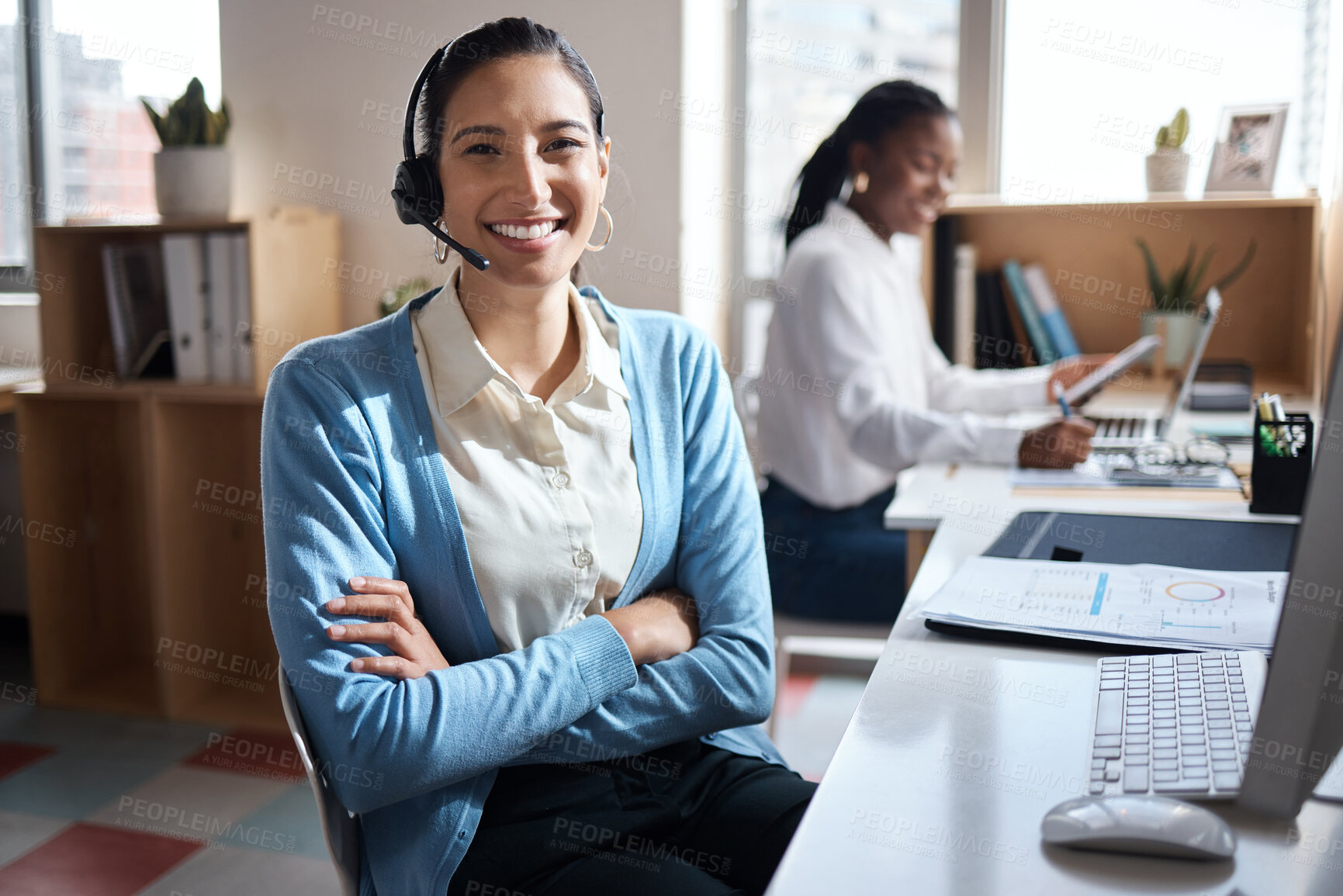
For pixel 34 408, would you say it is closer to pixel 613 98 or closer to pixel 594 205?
pixel 613 98

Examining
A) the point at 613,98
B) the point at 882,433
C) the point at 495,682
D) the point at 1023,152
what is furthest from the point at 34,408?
the point at 1023,152

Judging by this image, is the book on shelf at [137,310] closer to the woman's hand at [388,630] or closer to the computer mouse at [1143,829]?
the woman's hand at [388,630]

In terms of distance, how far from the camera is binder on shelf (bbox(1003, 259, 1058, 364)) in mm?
2725

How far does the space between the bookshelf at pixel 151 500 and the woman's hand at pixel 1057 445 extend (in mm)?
1605

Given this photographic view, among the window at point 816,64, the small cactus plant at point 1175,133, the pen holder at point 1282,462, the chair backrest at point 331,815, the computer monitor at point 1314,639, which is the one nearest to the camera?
the computer monitor at point 1314,639

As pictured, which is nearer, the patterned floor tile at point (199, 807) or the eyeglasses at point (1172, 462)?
the eyeglasses at point (1172, 462)

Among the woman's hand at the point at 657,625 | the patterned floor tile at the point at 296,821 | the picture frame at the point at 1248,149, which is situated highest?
the picture frame at the point at 1248,149

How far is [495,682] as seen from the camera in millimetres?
994

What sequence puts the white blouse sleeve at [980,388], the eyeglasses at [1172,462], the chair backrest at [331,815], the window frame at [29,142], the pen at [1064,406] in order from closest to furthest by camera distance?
the chair backrest at [331,815] → the eyeglasses at [1172,462] → the pen at [1064,406] → the white blouse sleeve at [980,388] → the window frame at [29,142]

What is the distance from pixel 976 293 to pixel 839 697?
1.06m

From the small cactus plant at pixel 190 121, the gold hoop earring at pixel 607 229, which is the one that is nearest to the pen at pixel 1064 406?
the gold hoop earring at pixel 607 229

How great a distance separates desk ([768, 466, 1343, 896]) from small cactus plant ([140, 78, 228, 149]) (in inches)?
82.8

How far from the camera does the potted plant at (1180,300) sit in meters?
2.69

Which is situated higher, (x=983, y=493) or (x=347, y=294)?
(x=347, y=294)
